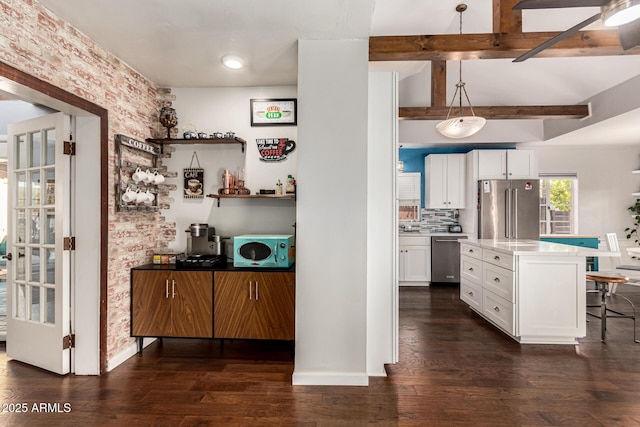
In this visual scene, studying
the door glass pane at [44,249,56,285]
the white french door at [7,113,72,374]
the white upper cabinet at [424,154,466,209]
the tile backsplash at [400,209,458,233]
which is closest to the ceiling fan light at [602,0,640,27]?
the white french door at [7,113,72,374]

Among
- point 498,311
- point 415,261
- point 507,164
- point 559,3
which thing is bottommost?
point 498,311

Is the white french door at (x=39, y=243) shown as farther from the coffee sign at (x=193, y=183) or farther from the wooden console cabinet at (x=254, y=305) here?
the wooden console cabinet at (x=254, y=305)

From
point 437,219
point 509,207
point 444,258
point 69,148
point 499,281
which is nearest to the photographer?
point 69,148

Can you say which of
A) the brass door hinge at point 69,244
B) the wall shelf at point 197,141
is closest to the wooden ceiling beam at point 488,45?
the wall shelf at point 197,141

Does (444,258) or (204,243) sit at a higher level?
(204,243)

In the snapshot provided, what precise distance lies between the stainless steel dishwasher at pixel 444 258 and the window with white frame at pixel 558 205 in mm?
2070

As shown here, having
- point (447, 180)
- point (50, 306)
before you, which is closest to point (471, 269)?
point (447, 180)

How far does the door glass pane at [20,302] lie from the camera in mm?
2834

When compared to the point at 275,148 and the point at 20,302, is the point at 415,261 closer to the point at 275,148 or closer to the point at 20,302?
the point at 275,148

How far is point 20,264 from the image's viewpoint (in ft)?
9.44

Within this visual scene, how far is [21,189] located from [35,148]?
400 mm

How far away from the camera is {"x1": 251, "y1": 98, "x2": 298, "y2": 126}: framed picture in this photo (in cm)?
337

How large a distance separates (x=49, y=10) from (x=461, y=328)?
14.7 feet

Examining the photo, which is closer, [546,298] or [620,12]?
[620,12]
